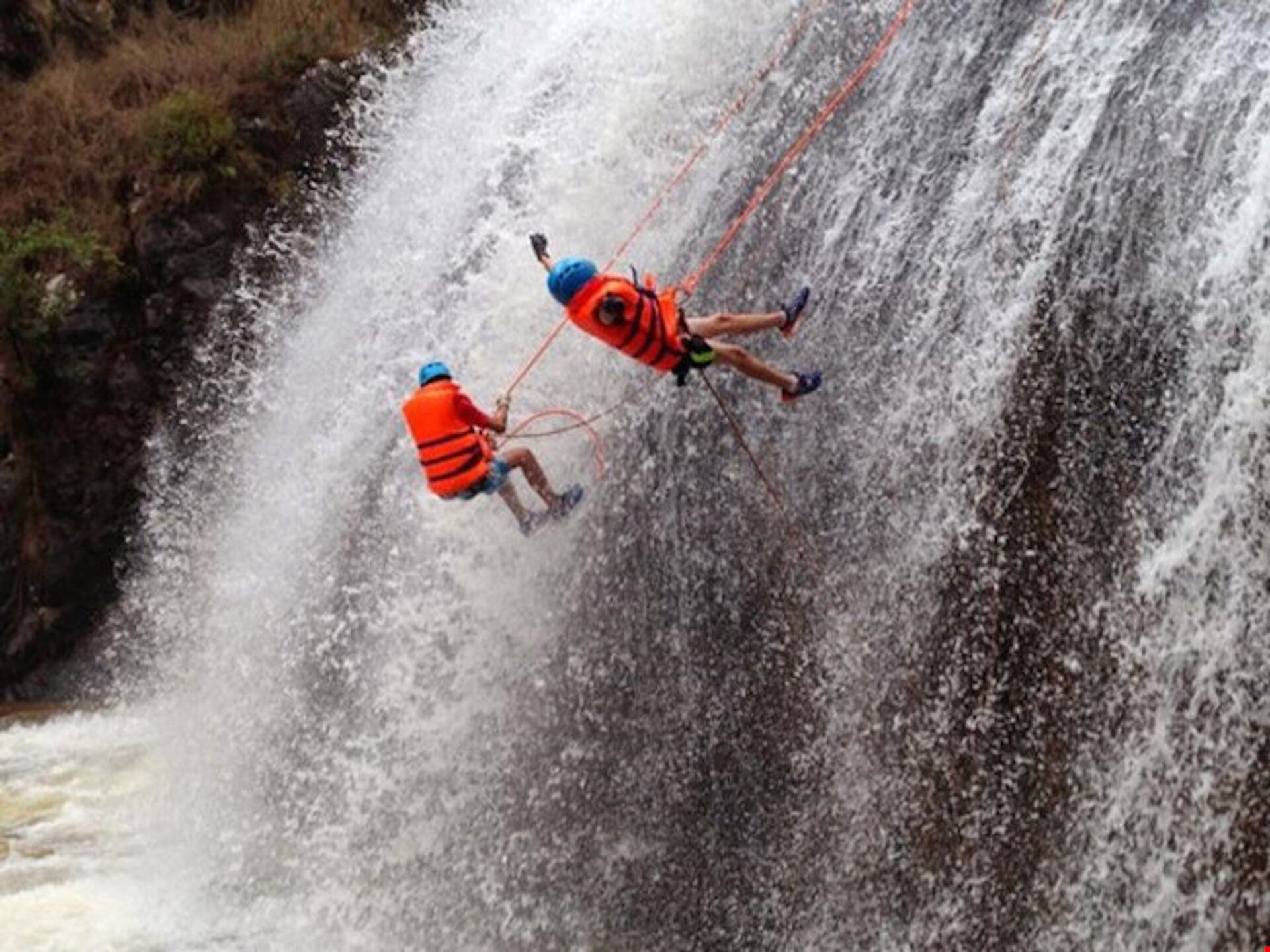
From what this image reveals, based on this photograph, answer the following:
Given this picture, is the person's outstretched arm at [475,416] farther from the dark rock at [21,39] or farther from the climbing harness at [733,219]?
the dark rock at [21,39]

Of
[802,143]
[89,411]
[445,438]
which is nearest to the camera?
[445,438]

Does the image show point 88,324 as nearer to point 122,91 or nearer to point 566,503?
point 122,91

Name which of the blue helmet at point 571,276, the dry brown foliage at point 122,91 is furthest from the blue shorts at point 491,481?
the dry brown foliage at point 122,91

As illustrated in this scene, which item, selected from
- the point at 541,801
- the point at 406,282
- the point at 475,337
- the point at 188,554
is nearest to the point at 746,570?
the point at 541,801

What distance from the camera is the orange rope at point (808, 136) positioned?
7035mm

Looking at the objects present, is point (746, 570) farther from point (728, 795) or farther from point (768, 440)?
point (728, 795)

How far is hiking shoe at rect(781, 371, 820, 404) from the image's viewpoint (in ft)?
20.2

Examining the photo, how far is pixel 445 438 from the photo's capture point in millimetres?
6508

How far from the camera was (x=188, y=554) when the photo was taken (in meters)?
10.1

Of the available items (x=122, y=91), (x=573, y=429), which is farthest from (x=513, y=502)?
(x=122, y=91)

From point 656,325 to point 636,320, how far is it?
101 mm

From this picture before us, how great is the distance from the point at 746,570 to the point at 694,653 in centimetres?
48

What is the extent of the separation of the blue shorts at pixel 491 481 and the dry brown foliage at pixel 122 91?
5.69 m

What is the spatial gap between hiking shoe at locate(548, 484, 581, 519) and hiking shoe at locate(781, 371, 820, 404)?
121 cm
